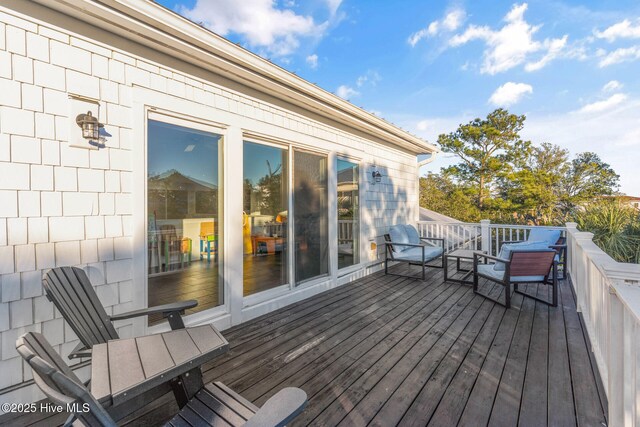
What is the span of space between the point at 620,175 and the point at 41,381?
28.0 metres

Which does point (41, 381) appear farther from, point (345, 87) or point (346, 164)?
point (345, 87)

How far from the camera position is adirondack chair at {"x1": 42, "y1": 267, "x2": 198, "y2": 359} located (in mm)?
1854

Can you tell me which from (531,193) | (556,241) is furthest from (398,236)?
(531,193)

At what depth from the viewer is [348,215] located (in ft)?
17.4

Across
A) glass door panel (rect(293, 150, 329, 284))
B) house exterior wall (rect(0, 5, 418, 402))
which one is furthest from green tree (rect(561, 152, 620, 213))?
house exterior wall (rect(0, 5, 418, 402))

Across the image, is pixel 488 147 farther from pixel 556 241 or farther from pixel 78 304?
pixel 78 304

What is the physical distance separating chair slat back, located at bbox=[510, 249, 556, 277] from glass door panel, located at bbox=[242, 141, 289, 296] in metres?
3.01

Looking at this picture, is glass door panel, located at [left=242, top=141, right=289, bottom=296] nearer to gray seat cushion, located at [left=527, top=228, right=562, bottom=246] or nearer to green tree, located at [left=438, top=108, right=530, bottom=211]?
gray seat cushion, located at [left=527, top=228, right=562, bottom=246]

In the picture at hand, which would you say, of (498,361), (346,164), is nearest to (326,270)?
(346,164)

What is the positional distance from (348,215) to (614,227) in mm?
5255

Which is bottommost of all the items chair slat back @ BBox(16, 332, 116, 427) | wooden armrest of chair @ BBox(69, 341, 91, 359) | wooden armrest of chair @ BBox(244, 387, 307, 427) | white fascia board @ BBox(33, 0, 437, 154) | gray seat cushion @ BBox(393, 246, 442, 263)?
wooden armrest of chair @ BBox(69, 341, 91, 359)

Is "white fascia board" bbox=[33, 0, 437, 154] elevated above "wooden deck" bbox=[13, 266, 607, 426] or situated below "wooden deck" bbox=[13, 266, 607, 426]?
above

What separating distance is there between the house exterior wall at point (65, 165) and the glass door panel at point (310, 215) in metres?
1.47

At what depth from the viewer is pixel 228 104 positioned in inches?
131
